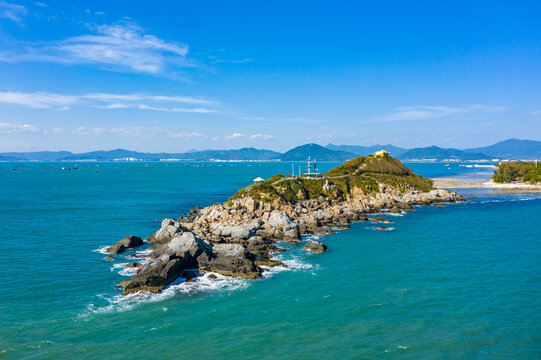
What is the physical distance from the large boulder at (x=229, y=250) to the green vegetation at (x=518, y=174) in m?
156

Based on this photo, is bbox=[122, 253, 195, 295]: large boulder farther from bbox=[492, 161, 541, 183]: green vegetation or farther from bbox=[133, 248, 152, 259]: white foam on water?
bbox=[492, 161, 541, 183]: green vegetation

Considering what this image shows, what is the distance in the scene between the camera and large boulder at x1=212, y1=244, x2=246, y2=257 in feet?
153

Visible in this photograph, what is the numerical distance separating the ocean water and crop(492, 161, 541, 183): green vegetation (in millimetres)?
117260

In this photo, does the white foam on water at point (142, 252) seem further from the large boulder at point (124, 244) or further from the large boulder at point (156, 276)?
the large boulder at point (156, 276)

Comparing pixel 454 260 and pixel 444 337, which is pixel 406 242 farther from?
pixel 444 337

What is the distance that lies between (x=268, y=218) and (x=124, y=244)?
26.6 metres

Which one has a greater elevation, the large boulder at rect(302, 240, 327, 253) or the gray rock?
the gray rock

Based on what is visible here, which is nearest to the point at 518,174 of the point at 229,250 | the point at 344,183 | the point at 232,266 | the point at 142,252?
the point at 344,183

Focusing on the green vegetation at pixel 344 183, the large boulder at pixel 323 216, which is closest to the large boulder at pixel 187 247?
the green vegetation at pixel 344 183

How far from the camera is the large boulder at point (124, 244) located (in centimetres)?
5075

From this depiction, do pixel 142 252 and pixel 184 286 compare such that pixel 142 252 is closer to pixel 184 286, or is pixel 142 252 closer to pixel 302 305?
pixel 184 286

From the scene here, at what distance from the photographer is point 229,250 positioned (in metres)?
47.5

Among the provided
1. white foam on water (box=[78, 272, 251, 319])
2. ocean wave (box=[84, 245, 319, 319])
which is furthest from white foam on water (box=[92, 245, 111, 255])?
white foam on water (box=[78, 272, 251, 319])

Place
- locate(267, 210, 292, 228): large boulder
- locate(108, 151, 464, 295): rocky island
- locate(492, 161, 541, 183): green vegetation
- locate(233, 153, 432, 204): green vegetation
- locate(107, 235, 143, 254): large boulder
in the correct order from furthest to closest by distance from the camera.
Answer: locate(492, 161, 541, 183): green vegetation
locate(233, 153, 432, 204): green vegetation
locate(267, 210, 292, 228): large boulder
locate(107, 235, 143, 254): large boulder
locate(108, 151, 464, 295): rocky island
